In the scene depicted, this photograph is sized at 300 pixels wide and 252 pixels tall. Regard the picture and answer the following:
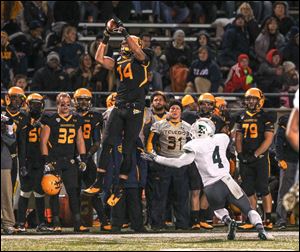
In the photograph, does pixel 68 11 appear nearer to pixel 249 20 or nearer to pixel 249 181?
pixel 249 20

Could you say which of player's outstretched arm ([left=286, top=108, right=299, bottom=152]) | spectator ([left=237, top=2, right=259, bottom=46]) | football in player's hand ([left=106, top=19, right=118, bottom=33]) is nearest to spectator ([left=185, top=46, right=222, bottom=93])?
spectator ([left=237, top=2, right=259, bottom=46])

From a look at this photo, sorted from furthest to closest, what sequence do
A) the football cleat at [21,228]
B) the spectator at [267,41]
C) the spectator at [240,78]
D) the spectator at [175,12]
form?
the spectator at [175,12], the spectator at [267,41], the spectator at [240,78], the football cleat at [21,228]

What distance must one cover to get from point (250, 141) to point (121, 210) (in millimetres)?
2344

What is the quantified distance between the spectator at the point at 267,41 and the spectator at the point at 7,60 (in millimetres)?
4727

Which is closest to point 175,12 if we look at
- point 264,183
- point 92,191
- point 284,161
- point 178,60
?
point 178,60

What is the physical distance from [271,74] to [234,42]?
117 centimetres

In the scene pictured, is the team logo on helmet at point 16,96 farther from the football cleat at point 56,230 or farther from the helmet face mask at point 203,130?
the helmet face mask at point 203,130

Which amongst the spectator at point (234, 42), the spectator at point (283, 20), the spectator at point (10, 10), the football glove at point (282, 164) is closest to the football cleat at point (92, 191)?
the football glove at point (282, 164)

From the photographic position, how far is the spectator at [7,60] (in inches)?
887

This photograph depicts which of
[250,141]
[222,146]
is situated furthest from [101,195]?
[222,146]

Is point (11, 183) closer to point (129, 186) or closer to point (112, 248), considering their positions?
point (129, 186)

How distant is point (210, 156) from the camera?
16.2 meters

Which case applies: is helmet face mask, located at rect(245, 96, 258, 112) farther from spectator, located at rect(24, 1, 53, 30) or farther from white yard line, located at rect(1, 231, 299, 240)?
spectator, located at rect(24, 1, 53, 30)

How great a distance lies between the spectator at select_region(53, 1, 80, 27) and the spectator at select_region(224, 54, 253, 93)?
12.7 ft
